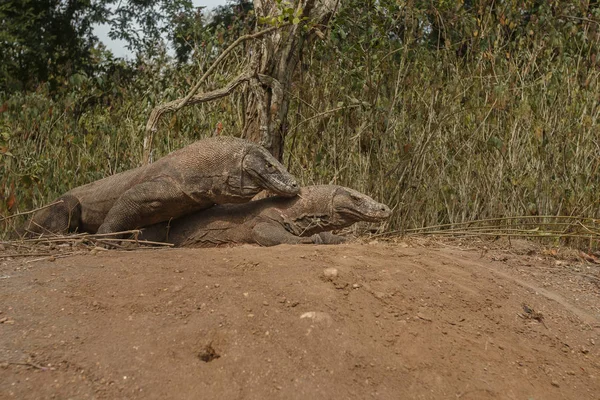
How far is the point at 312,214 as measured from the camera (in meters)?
5.36

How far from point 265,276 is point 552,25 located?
484 cm

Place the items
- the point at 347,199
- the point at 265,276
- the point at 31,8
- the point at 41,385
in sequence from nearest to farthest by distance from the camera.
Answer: the point at 41,385 → the point at 265,276 → the point at 347,199 → the point at 31,8

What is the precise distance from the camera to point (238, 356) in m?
3.08

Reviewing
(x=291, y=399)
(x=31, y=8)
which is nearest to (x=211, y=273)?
(x=291, y=399)

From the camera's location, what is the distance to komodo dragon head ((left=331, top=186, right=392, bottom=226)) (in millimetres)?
5301

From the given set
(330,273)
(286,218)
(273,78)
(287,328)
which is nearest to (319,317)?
(287,328)

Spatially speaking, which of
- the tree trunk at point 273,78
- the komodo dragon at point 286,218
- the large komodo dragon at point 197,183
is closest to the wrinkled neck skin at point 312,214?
the komodo dragon at point 286,218

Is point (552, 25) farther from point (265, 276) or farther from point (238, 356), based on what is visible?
point (238, 356)

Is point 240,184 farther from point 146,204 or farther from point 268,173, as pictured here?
point 146,204

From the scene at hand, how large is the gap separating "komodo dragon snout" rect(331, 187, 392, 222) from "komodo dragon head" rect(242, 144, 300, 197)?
35 centimetres

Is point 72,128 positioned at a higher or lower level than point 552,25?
lower

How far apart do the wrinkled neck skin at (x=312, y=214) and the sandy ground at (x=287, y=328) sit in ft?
2.69

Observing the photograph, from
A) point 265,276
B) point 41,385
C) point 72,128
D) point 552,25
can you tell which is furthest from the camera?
point 72,128

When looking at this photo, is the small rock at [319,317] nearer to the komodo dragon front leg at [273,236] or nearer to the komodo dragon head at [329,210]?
the komodo dragon front leg at [273,236]
